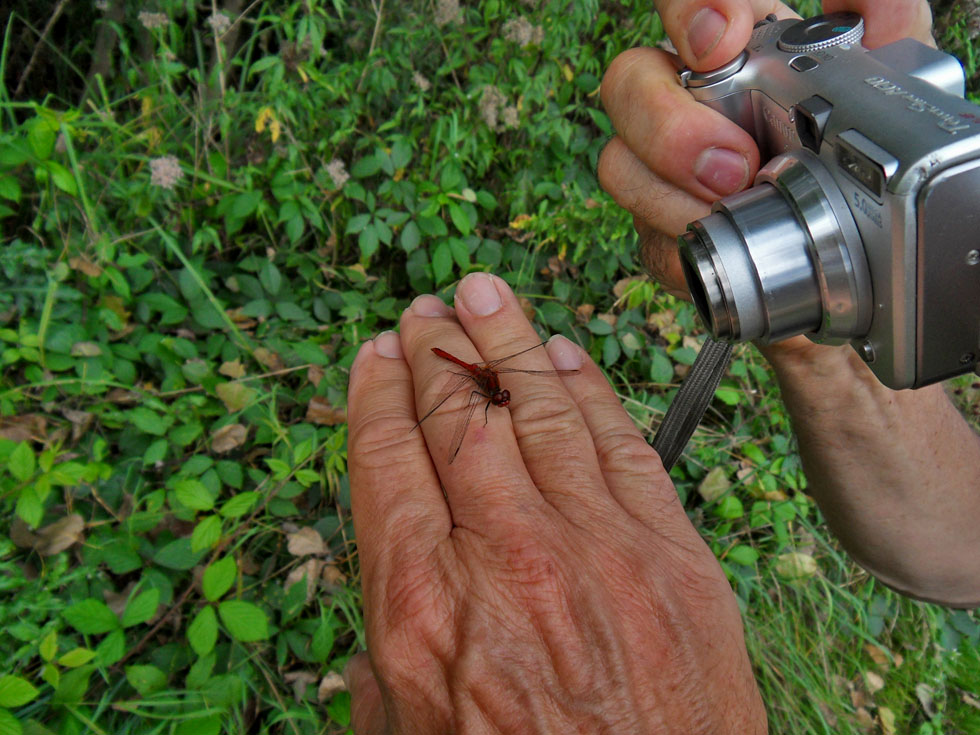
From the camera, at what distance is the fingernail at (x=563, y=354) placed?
1369mm

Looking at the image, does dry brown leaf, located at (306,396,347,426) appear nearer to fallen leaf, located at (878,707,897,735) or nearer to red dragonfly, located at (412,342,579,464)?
red dragonfly, located at (412,342,579,464)

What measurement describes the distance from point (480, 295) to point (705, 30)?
0.65m

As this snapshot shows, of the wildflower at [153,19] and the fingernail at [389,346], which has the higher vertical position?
the wildflower at [153,19]

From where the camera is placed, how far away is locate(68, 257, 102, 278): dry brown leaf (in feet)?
6.90

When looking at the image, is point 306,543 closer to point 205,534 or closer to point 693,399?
point 205,534

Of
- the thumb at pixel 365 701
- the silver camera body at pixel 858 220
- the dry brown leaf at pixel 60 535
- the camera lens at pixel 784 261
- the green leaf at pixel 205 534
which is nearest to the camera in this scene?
the silver camera body at pixel 858 220

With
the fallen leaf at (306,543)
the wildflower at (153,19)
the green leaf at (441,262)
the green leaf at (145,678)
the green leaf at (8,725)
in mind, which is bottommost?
the green leaf at (145,678)

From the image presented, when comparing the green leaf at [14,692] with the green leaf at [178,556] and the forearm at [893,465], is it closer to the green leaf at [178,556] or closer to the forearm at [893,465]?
the green leaf at [178,556]

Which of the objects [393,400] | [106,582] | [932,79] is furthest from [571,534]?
[106,582]

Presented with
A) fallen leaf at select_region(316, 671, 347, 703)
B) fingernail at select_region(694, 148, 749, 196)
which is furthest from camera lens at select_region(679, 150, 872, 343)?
fallen leaf at select_region(316, 671, 347, 703)

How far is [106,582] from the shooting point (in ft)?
5.82

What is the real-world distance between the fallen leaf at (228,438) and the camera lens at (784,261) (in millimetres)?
1555

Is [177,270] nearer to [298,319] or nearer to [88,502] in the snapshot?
[298,319]

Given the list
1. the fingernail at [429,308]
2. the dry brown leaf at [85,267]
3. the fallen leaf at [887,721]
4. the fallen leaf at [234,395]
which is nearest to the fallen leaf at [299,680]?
the fallen leaf at [234,395]
